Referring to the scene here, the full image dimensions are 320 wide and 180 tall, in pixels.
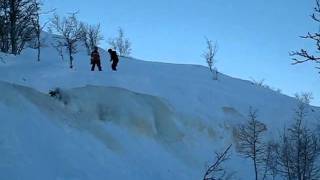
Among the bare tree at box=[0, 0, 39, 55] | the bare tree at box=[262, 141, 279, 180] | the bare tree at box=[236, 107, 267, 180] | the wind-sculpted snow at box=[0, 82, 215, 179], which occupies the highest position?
the bare tree at box=[0, 0, 39, 55]

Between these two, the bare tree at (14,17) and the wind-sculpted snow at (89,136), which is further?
the bare tree at (14,17)

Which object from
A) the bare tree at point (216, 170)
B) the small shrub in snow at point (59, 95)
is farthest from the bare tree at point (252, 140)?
the small shrub in snow at point (59, 95)

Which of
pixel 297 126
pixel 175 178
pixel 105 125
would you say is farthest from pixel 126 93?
pixel 297 126

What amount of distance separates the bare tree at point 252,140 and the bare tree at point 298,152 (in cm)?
132

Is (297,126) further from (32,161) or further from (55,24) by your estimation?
(32,161)

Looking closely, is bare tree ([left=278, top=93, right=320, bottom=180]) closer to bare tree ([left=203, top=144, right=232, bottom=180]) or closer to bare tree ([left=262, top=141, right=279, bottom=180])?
bare tree ([left=262, top=141, right=279, bottom=180])

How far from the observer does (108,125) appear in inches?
855

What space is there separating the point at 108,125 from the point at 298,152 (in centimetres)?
1335

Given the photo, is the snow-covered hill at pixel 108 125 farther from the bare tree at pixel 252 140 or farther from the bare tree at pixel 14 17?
the bare tree at pixel 14 17

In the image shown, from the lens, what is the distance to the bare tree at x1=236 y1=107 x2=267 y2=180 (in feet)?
98.7

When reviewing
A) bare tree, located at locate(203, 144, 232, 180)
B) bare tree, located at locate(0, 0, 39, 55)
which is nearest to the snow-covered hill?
bare tree, located at locate(203, 144, 232, 180)

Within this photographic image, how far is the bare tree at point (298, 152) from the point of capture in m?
31.0

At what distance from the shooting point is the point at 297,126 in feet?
119

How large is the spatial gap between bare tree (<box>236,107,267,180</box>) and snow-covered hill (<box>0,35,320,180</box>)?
0.71 m
